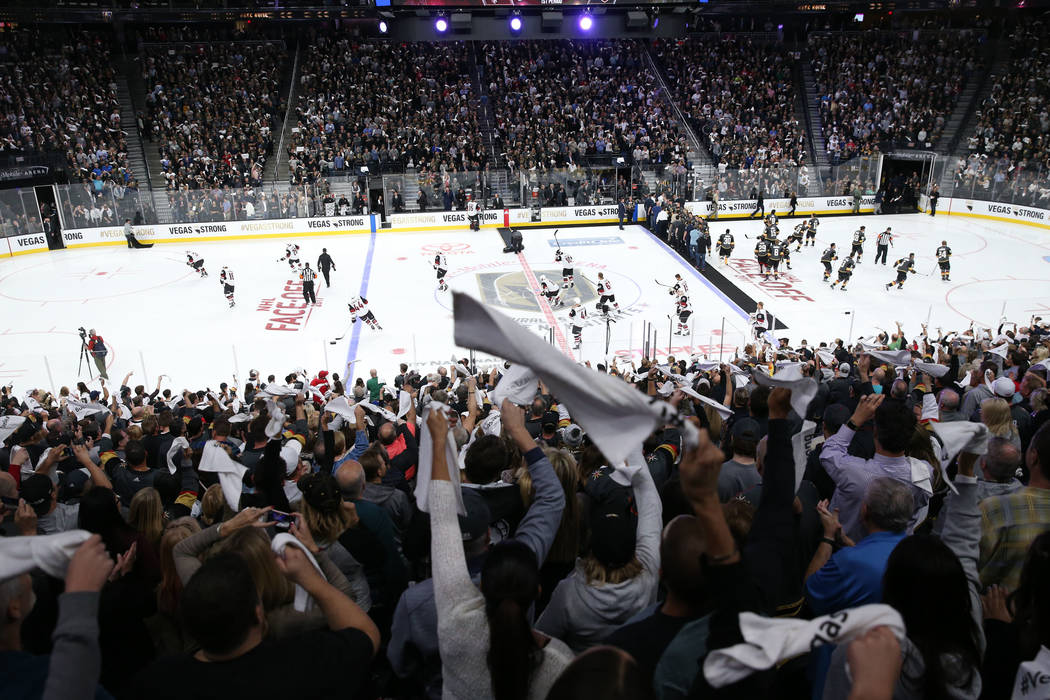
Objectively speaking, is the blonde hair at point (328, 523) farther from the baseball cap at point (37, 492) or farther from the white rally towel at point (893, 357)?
the white rally towel at point (893, 357)

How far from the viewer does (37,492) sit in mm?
4473

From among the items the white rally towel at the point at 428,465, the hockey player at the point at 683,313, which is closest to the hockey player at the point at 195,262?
the hockey player at the point at 683,313

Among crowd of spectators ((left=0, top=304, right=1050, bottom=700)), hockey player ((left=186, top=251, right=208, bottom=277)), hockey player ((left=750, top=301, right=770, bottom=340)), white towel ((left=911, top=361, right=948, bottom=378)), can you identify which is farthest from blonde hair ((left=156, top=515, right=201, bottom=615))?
hockey player ((left=186, top=251, right=208, bottom=277))

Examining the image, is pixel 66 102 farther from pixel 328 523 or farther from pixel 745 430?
pixel 745 430

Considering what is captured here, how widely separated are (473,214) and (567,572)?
2560 cm

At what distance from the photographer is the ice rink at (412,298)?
16.4 m

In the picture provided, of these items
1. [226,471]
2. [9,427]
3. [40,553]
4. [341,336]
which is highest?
[40,553]

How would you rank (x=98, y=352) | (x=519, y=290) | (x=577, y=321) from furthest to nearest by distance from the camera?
(x=519, y=290) → (x=577, y=321) → (x=98, y=352)

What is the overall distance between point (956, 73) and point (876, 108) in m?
4.16

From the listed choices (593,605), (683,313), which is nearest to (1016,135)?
(683,313)

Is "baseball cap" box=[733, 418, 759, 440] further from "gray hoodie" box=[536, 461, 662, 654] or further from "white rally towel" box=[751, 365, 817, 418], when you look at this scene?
"gray hoodie" box=[536, 461, 662, 654]

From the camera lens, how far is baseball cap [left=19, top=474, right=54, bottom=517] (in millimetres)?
4453

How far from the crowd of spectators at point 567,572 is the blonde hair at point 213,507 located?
1 centimetres

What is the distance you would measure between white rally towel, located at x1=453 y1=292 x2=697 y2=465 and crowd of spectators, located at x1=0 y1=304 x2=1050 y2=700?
0.04ft
